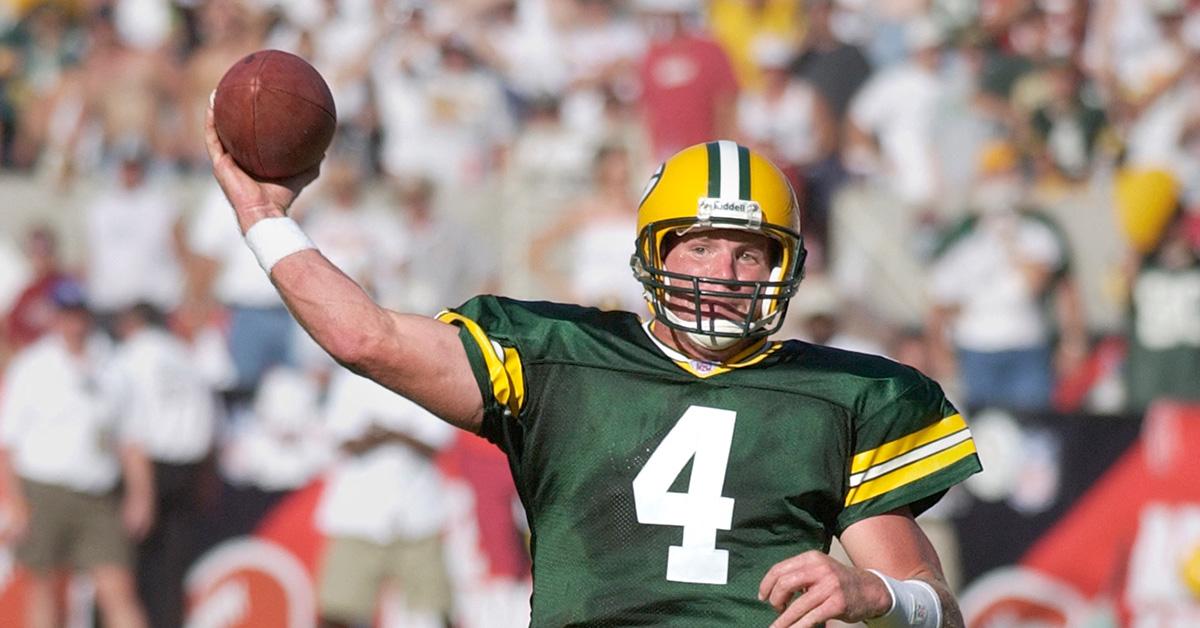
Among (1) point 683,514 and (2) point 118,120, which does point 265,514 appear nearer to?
(2) point 118,120

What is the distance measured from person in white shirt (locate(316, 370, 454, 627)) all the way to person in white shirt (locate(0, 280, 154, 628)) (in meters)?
1.06

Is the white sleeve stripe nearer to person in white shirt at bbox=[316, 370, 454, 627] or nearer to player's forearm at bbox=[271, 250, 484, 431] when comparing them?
player's forearm at bbox=[271, 250, 484, 431]

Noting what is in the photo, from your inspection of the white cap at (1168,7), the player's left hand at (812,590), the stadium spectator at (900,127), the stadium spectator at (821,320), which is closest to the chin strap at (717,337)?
the player's left hand at (812,590)

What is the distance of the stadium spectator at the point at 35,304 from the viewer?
31.2 feet

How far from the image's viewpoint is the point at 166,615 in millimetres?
8562

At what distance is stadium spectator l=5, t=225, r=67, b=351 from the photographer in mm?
9508

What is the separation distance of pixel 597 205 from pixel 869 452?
6370mm

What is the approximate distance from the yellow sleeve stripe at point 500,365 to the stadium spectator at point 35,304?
622 centimetres

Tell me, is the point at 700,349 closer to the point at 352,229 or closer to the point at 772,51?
the point at 352,229

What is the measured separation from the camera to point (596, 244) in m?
9.52

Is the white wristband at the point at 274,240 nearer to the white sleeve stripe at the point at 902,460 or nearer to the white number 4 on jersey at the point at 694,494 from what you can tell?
the white number 4 on jersey at the point at 694,494

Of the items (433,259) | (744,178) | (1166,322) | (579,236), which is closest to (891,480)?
(744,178)

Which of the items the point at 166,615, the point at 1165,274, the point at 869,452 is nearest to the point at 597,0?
the point at 1165,274

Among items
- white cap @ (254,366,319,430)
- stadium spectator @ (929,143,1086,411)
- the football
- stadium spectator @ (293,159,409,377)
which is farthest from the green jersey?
stadium spectator @ (293,159,409,377)
